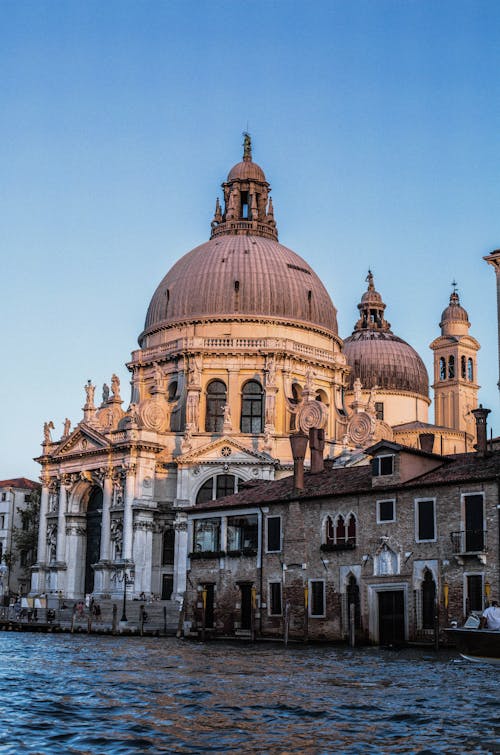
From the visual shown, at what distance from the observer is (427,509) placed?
37.3 m

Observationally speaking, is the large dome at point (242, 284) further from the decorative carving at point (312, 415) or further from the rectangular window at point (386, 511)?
the rectangular window at point (386, 511)

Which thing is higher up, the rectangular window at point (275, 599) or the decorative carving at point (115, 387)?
the decorative carving at point (115, 387)

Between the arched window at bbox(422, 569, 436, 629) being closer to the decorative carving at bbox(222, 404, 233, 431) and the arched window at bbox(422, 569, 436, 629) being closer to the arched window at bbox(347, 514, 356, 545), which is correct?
the arched window at bbox(347, 514, 356, 545)

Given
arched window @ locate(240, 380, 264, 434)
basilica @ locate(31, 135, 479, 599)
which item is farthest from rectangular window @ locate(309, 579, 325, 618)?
arched window @ locate(240, 380, 264, 434)

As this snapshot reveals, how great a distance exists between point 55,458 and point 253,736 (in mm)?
53406

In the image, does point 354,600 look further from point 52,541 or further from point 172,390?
point 52,541

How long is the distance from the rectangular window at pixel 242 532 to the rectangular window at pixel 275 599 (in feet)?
6.19

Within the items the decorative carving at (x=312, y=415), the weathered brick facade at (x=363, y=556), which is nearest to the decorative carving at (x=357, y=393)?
the decorative carving at (x=312, y=415)

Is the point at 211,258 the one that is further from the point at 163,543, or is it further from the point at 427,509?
the point at 427,509

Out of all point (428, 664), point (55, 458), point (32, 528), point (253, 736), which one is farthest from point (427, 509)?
point (32, 528)

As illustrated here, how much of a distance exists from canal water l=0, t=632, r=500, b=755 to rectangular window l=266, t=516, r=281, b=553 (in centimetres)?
936

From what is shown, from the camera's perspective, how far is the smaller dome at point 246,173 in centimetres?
7900

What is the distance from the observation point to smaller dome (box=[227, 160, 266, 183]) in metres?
79.0

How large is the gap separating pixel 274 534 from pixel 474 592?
9509mm
